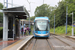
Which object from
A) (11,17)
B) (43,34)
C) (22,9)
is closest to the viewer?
(22,9)

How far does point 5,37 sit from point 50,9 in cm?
7946

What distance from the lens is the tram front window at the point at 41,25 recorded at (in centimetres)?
2162

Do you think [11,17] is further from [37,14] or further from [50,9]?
[50,9]

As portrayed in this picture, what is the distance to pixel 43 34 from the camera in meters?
21.3

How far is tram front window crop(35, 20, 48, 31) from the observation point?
21.6 m

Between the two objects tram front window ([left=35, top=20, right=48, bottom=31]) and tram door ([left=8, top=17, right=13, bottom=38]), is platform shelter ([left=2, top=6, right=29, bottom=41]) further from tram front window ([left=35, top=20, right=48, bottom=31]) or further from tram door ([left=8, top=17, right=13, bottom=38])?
tram front window ([left=35, top=20, right=48, bottom=31])

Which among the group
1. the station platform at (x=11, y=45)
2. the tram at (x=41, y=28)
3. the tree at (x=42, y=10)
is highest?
the tree at (x=42, y=10)

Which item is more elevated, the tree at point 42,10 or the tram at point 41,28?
the tree at point 42,10

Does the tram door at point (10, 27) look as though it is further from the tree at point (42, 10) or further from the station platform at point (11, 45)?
the tree at point (42, 10)

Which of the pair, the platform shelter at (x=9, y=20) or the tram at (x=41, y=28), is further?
the tram at (x=41, y=28)

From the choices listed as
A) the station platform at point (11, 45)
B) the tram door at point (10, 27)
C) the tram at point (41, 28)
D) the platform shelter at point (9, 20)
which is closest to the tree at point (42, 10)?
the tram at point (41, 28)

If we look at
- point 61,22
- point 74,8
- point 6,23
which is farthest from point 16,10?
point 61,22

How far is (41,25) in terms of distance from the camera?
2180 centimetres

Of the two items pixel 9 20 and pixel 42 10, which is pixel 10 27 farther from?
pixel 42 10
